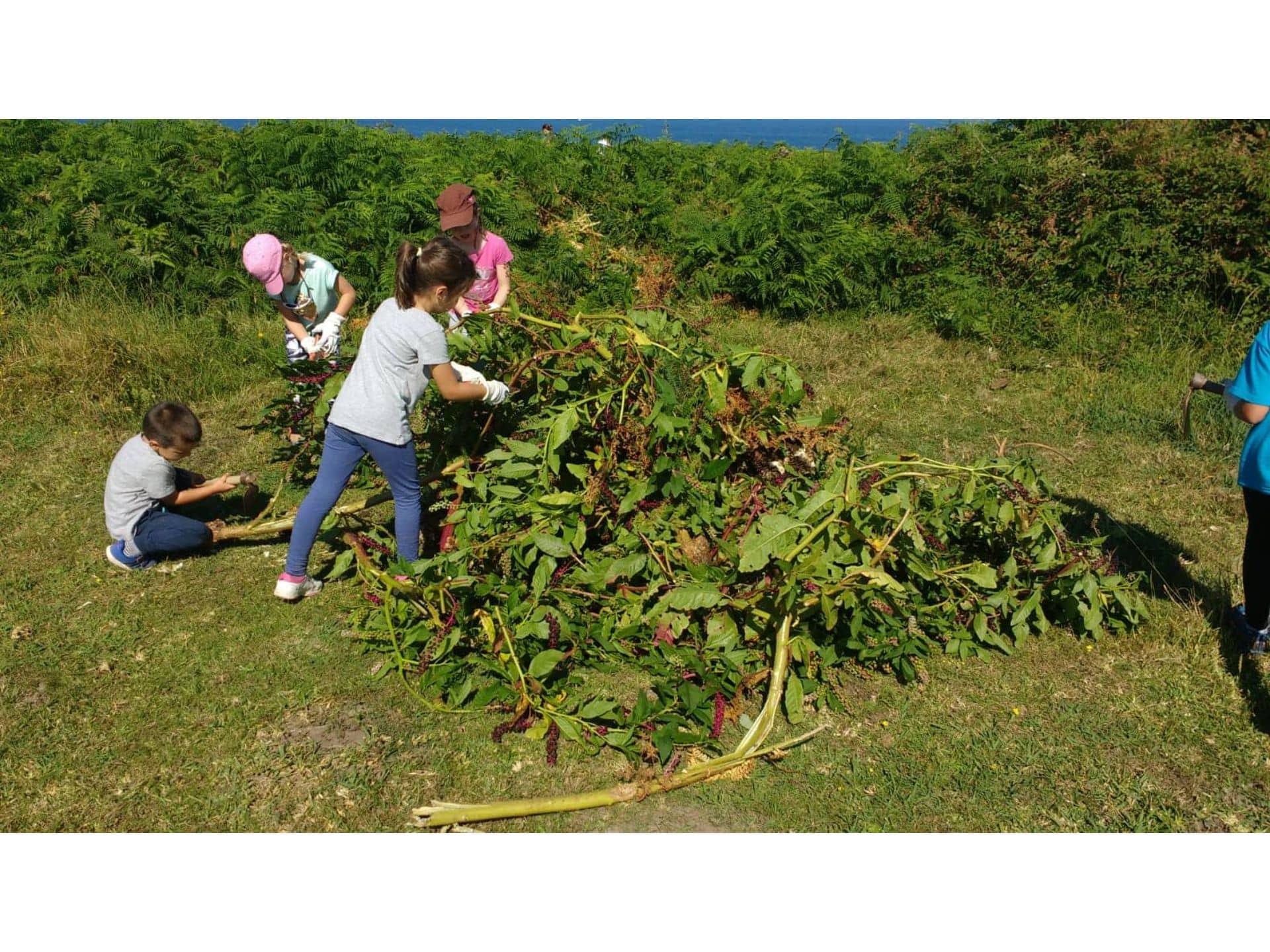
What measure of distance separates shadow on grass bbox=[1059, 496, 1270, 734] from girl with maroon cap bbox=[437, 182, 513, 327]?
3356mm

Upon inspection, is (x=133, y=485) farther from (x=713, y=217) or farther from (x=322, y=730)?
(x=713, y=217)

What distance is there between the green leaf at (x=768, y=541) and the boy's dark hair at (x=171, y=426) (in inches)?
105

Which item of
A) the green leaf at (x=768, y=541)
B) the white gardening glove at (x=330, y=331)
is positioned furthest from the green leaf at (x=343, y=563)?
the green leaf at (x=768, y=541)

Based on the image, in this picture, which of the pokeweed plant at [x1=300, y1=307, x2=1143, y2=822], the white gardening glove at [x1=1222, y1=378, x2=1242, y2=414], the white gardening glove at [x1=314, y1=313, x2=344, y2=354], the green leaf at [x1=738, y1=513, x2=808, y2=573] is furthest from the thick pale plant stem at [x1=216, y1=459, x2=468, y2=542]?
the white gardening glove at [x1=1222, y1=378, x2=1242, y2=414]

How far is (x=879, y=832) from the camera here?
11.1 feet

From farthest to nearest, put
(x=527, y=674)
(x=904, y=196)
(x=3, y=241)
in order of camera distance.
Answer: (x=904, y=196) < (x=3, y=241) < (x=527, y=674)

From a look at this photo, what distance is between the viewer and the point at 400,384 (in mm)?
4125

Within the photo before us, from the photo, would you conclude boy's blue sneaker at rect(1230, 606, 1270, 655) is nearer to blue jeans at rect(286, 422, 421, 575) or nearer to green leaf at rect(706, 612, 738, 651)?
green leaf at rect(706, 612, 738, 651)

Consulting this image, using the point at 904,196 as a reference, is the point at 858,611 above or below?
below

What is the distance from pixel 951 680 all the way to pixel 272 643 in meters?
2.91

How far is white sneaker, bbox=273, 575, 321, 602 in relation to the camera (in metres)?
4.48

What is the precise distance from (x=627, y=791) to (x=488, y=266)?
3179 mm

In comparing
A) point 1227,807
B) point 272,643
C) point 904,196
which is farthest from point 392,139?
point 1227,807

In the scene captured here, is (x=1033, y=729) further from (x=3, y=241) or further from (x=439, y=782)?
(x=3, y=241)
